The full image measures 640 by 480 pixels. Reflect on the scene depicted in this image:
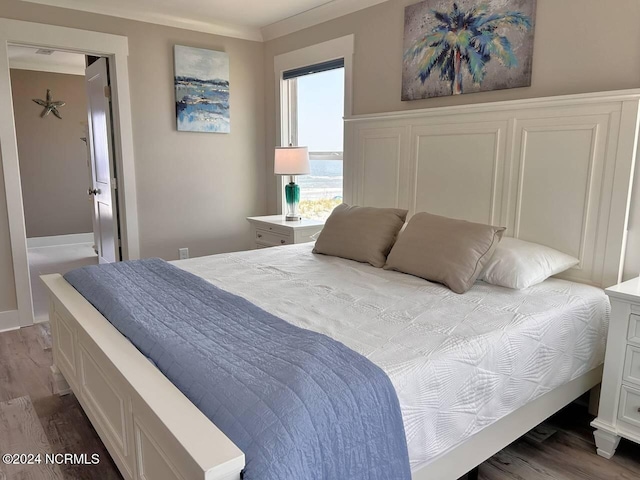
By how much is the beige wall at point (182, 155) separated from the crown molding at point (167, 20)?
4 centimetres

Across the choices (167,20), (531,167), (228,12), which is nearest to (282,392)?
(531,167)

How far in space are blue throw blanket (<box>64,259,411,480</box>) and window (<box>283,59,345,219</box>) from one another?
243 cm

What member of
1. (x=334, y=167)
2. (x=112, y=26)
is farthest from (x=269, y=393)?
(x=112, y=26)

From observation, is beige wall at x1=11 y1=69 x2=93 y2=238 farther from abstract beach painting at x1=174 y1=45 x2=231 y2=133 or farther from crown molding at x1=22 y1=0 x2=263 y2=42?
crown molding at x1=22 y1=0 x2=263 y2=42

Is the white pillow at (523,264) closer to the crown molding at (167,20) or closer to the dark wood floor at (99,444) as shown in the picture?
the dark wood floor at (99,444)

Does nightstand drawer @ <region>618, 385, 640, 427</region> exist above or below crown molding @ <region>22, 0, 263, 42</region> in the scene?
below

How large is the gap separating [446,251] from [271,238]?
1.92 m

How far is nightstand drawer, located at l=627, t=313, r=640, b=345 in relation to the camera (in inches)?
75.2

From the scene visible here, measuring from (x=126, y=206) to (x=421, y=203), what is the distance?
241cm

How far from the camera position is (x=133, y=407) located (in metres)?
1.40

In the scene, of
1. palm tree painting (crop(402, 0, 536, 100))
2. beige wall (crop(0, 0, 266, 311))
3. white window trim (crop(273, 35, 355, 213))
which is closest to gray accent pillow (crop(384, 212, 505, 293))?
palm tree painting (crop(402, 0, 536, 100))

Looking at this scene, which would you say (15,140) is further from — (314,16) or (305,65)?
(314,16)

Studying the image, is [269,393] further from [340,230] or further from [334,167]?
[334,167]

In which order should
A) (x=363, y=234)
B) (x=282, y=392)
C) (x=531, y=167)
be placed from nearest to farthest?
(x=282, y=392)
(x=531, y=167)
(x=363, y=234)
